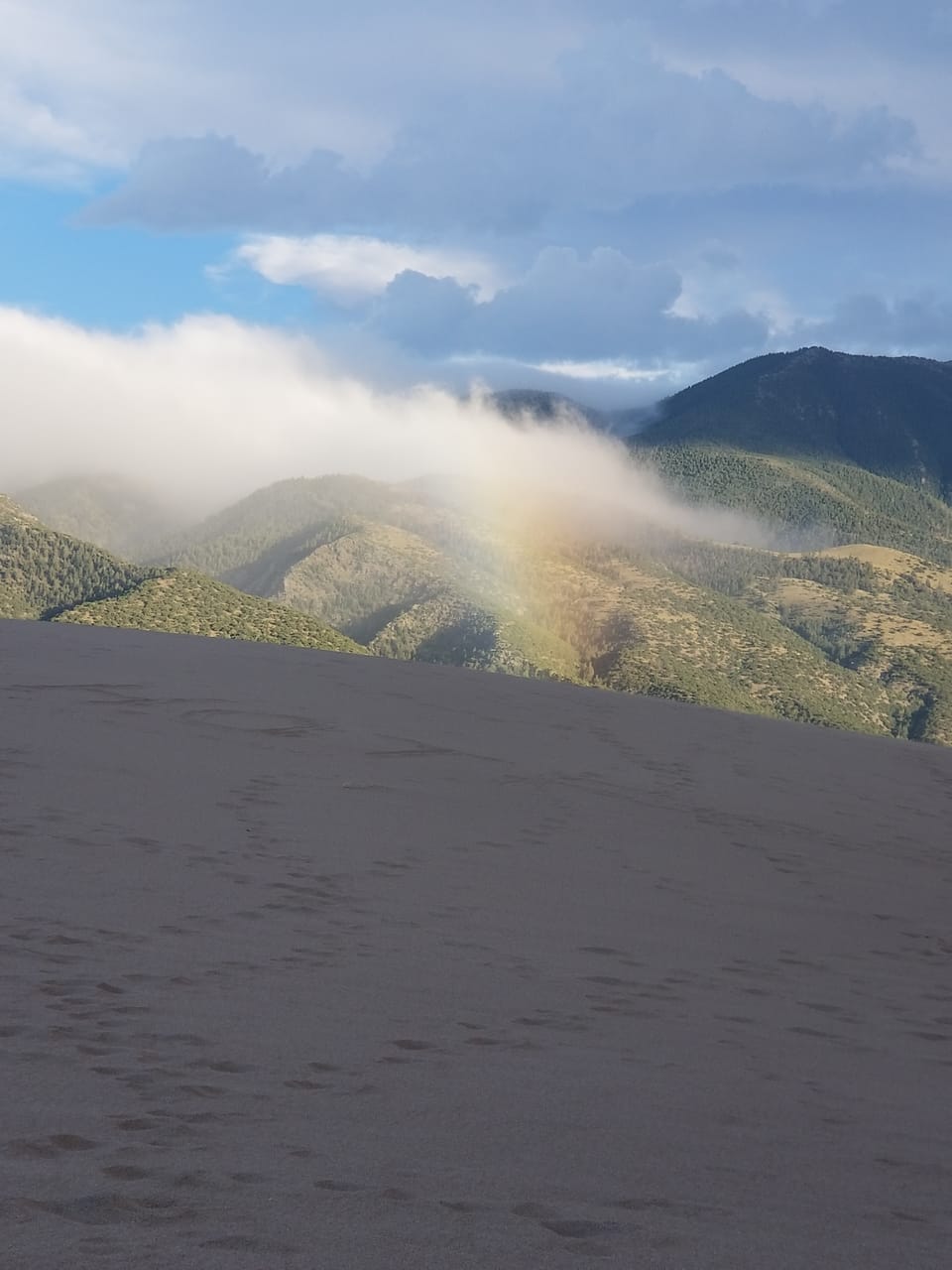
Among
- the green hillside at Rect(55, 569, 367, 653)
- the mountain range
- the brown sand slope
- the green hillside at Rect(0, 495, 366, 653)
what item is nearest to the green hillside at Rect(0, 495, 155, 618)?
the green hillside at Rect(0, 495, 366, 653)

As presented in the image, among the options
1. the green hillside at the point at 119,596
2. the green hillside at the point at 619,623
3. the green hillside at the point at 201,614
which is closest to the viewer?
the green hillside at the point at 201,614

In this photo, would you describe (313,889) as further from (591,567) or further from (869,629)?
(869,629)

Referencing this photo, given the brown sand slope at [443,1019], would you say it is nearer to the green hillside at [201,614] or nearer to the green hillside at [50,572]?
the green hillside at [201,614]

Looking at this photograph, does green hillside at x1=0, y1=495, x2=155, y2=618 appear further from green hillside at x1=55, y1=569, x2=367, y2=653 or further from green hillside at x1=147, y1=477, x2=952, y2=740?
green hillside at x1=147, y1=477, x2=952, y2=740

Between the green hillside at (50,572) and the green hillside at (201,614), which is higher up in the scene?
the green hillside at (50,572)

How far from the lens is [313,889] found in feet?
28.2

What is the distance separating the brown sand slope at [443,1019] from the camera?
13.4 feet

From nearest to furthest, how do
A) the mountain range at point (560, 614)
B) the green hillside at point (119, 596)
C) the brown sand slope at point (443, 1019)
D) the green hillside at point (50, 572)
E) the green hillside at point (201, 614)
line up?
the brown sand slope at point (443, 1019) < the green hillside at point (201, 614) < the green hillside at point (119, 596) < the mountain range at point (560, 614) < the green hillside at point (50, 572)

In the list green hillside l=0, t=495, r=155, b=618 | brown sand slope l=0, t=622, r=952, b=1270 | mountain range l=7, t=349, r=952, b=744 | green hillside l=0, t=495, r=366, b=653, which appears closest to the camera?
brown sand slope l=0, t=622, r=952, b=1270

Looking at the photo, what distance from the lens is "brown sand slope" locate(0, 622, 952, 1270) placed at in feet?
13.4

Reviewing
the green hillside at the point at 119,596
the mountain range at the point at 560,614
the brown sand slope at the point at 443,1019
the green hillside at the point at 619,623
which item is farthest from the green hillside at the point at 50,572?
the brown sand slope at the point at 443,1019

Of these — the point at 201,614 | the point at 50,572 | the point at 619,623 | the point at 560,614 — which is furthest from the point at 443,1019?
the point at 560,614

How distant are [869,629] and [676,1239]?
181 m

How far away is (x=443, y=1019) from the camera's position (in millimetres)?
6250
